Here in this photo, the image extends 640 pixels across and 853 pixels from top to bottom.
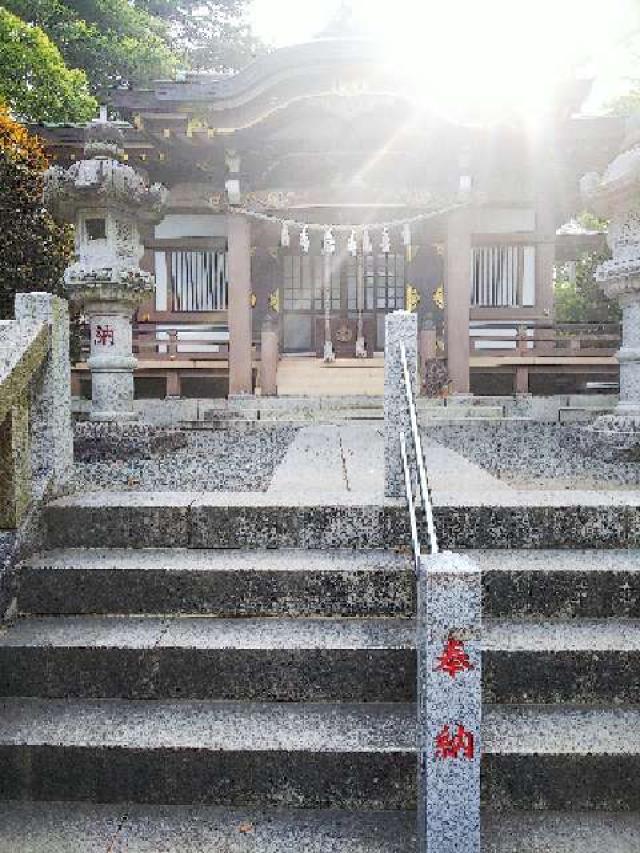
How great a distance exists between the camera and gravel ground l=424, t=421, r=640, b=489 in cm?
497

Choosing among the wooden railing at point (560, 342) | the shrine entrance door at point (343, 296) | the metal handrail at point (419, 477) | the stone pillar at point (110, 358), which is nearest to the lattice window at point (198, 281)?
the shrine entrance door at point (343, 296)

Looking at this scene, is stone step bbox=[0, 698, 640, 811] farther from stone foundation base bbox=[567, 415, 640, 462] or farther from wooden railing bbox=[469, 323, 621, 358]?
wooden railing bbox=[469, 323, 621, 358]

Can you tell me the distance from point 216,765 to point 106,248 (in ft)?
20.5

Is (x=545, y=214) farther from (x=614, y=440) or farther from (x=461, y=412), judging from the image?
(x=614, y=440)

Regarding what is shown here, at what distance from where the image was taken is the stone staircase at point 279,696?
8.61 feet

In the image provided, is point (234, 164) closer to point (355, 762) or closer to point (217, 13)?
point (355, 762)

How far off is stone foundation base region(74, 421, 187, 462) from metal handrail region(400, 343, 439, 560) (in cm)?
380

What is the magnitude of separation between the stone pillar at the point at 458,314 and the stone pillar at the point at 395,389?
867 centimetres

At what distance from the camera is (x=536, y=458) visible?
6.40 metres

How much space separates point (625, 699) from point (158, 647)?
2.29 metres

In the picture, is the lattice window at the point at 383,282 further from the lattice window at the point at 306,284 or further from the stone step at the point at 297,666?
the stone step at the point at 297,666

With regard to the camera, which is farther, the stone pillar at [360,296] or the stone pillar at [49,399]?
the stone pillar at [360,296]

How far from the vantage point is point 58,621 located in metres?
3.36

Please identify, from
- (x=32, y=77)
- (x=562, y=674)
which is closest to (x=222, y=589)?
(x=562, y=674)
